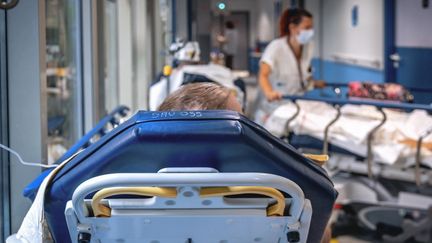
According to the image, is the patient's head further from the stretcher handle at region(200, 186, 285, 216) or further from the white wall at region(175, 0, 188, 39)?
the white wall at region(175, 0, 188, 39)

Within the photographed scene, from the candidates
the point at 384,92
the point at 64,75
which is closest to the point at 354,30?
the point at 384,92

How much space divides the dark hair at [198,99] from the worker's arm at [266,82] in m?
2.14

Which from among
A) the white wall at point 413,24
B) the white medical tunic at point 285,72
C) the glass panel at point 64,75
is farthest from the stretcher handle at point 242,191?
the white wall at point 413,24

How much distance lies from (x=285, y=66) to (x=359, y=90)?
2.19ft

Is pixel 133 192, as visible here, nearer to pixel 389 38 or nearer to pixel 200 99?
pixel 200 99

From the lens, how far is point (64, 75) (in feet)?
9.29

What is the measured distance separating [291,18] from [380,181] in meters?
1.55

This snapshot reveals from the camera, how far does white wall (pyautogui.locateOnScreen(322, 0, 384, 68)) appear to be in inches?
261

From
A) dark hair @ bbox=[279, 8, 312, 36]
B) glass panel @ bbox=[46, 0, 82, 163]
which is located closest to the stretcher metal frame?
glass panel @ bbox=[46, 0, 82, 163]

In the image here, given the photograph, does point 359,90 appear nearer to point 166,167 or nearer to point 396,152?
point 396,152

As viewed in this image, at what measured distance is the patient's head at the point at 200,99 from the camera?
1.47 metres

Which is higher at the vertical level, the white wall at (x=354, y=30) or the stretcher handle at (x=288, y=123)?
the white wall at (x=354, y=30)

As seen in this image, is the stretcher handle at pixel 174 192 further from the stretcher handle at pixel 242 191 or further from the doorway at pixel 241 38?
the doorway at pixel 241 38

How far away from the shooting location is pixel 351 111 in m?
3.46
